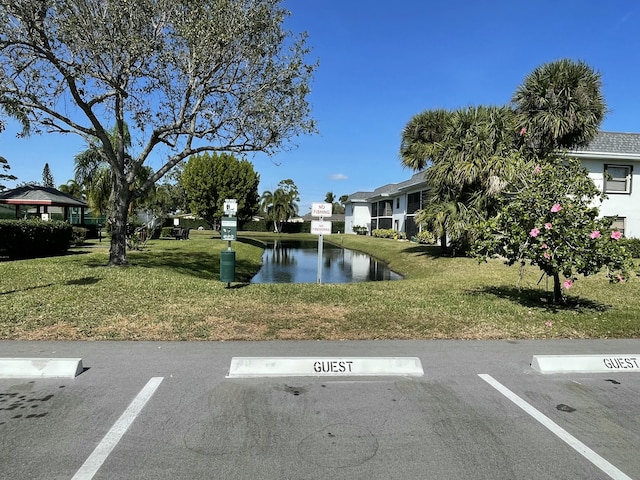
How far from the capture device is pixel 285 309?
344 inches

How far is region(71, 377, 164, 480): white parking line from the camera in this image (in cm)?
320

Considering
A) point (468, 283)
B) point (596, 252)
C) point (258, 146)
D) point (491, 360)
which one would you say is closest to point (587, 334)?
point (596, 252)

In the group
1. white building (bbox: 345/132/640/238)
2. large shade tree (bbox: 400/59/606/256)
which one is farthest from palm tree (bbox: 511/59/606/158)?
white building (bbox: 345/132/640/238)

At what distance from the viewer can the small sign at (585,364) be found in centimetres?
565

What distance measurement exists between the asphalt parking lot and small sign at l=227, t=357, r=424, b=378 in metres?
0.13

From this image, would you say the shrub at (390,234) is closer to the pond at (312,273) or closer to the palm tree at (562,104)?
the pond at (312,273)

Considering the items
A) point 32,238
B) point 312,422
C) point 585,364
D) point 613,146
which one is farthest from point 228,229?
point 613,146

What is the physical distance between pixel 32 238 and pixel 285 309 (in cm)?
1257

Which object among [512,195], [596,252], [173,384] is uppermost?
[512,195]

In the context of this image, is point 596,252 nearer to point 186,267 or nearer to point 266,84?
point 266,84

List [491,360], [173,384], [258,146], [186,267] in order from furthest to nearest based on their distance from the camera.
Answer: [186,267] → [258,146] → [491,360] → [173,384]

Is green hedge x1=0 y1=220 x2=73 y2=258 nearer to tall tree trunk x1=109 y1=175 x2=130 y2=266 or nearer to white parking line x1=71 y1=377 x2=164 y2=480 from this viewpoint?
tall tree trunk x1=109 y1=175 x2=130 y2=266

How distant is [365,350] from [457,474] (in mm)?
3199

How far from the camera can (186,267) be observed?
54.0ft
